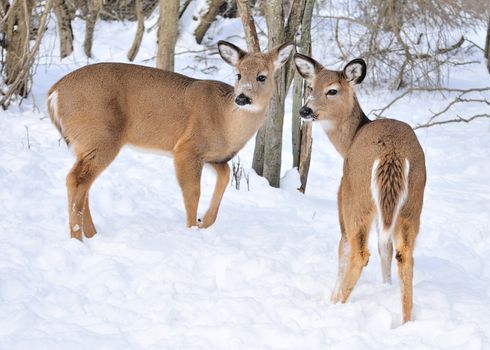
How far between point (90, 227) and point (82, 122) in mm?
960

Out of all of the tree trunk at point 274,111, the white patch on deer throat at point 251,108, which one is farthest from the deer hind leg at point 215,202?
the tree trunk at point 274,111

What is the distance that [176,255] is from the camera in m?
6.19

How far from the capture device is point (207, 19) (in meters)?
19.3

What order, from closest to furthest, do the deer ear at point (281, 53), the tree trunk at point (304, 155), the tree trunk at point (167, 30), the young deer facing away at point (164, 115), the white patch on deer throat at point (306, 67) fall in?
1. the white patch on deer throat at point (306, 67)
2. the young deer facing away at point (164, 115)
3. the deer ear at point (281, 53)
4. the tree trunk at point (304, 155)
5. the tree trunk at point (167, 30)

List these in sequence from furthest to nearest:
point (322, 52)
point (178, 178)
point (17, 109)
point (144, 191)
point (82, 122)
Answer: point (322, 52), point (17, 109), point (144, 191), point (178, 178), point (82, 122)

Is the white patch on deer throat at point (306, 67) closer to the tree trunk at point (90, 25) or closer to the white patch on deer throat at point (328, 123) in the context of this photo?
the white patch on deer throat at point (328, 123)

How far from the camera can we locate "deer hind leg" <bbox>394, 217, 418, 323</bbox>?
16.1 feet

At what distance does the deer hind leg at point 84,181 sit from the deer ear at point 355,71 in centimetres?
224

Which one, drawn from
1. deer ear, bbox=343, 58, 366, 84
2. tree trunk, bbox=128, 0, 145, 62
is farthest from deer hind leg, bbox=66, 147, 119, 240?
tree trunk, bbox=128, 0, 145, 62

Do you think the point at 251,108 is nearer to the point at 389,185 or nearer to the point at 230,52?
the point at 230,52

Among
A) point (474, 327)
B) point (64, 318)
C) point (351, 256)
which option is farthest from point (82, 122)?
point (474, 327)

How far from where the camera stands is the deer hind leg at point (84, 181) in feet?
21.7

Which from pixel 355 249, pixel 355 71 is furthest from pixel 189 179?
pixel 355 249

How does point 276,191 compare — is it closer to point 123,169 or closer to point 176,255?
point 123,169
